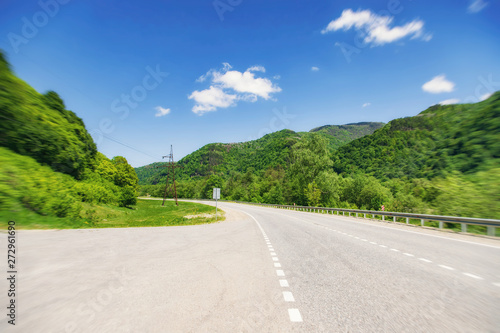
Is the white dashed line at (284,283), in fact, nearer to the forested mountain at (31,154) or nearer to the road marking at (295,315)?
the road marking at (295,315)

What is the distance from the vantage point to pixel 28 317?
319cm

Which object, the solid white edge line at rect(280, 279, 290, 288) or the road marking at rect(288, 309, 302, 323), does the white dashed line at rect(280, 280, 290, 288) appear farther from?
the road marking at rect(288, 309, 302, 323)

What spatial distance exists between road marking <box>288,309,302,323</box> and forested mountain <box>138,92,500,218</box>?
17.9 m

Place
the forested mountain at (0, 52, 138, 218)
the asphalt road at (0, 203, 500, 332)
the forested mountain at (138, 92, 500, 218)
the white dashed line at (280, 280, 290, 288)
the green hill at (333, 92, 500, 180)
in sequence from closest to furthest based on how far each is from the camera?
the asphalt road at (0, 203, 500, 332) → the white dashed line at (280, 280, 290, 288) → the forested mountain at (0, 52, 138, 218) → the forested mountain at (138, 92, 500, 218) → the green hill at (333, 92, 500, 180)

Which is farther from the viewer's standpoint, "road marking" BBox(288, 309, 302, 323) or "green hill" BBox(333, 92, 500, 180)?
"green hill" BBox(333, 92, 500, 180)

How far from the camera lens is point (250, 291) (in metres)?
4.62

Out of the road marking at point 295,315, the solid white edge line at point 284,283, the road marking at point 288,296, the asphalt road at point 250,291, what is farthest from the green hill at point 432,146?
the road marking at point 295,315

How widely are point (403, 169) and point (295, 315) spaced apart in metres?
85.1

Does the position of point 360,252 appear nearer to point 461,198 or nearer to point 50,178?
point 461,198

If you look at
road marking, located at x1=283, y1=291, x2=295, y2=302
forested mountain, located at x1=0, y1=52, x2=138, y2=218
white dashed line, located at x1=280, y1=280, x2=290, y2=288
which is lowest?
white dashed line, located at x1=280, y1=280, x2=290, y2=288

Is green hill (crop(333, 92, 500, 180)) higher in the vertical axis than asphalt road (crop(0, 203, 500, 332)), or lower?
higher

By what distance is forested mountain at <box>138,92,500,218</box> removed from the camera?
731 inches

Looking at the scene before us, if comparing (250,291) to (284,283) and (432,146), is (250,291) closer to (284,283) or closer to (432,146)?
(284,283)

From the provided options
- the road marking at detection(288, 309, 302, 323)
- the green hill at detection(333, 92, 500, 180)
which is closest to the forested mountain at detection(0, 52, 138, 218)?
the road marking at detection(288, 309, 302, 323)
